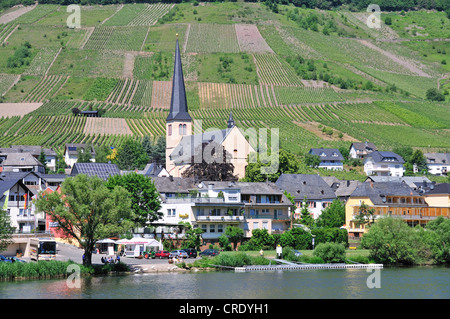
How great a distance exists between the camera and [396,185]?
97.3 metres

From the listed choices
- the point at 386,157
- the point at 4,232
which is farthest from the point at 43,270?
the point at 386,157

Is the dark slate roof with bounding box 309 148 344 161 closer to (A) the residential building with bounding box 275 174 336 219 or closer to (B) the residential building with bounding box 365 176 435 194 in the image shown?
(B) the residential building with bounding box 365 176 435 194

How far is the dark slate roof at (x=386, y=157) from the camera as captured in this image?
14350 cm

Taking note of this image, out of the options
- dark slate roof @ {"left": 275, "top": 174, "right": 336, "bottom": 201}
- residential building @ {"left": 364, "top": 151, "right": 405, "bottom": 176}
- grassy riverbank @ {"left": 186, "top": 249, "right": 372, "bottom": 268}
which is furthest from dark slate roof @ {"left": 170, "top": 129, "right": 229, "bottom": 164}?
grassy riverbank @ {"left": 186, "top": 249, "right": 372, "bottom": 268}

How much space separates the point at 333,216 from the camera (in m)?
90.0

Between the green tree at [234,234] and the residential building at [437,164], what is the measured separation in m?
79.9

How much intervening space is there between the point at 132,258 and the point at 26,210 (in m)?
15.4

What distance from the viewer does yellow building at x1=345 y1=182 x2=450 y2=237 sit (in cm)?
9294

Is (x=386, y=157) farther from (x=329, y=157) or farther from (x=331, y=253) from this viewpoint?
(x=331, y=253)

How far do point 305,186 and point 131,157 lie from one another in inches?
1674

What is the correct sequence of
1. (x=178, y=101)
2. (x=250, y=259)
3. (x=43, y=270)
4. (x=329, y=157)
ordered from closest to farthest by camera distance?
(x=43, y=270), (x=250, y=259), (x=178, y=101), (x=329, y=157)

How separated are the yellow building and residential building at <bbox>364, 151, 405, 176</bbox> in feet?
151
